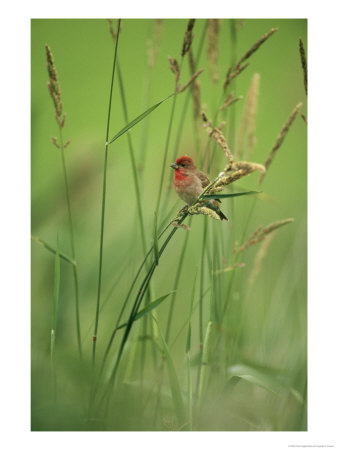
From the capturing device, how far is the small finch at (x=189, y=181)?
2027 millimetres

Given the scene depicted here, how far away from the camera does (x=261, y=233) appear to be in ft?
6.46

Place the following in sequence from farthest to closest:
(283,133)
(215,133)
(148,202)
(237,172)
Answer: (148,202) < (283,133) < (215,133) < (237,172)

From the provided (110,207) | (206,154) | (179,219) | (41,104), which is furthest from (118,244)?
(41,104)

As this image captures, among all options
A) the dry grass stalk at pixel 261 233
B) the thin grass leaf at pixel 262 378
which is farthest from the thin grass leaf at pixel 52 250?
the thin grass leaf at pixel 262 378

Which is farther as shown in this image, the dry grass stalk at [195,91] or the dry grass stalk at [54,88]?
the dry grass stalk at [195,91]

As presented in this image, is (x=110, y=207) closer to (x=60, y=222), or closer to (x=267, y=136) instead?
(x=60, y=222)

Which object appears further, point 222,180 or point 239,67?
point 239,67

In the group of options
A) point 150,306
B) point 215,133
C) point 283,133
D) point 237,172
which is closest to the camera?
point 237,172

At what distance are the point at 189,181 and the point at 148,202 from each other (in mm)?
224

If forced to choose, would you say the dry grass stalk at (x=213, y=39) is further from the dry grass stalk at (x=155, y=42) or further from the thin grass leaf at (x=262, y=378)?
the thin grass leaf at (x=262, y=378)

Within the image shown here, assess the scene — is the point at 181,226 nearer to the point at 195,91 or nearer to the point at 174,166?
the point at 174,166

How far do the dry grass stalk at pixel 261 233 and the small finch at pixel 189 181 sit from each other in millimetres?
147

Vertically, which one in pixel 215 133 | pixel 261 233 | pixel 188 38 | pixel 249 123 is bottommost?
pixel 261 233

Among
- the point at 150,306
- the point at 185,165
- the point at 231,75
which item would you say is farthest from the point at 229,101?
the point at 150,306
